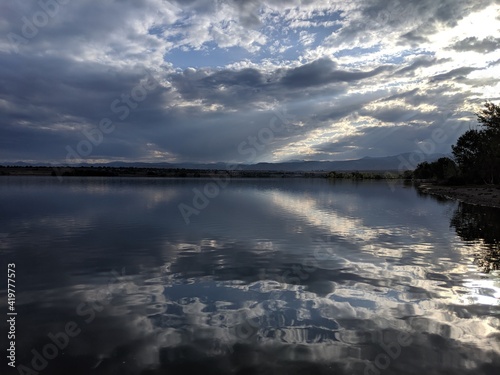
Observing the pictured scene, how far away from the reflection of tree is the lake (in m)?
0.24

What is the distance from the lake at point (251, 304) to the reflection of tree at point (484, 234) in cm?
24

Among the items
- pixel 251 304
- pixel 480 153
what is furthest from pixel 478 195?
pixel 251 304

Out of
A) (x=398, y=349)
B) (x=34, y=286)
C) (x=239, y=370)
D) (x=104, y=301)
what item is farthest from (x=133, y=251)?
(x=398, y=349)

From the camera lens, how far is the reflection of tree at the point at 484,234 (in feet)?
62.9

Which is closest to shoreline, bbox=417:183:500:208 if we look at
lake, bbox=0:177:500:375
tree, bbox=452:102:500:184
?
tree, bbox=452:102:500:184

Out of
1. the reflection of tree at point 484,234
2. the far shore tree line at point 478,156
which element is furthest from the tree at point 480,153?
the reflection of tree at point 484,234

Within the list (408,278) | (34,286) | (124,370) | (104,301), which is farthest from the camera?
(408,278)

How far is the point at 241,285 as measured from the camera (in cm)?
1486

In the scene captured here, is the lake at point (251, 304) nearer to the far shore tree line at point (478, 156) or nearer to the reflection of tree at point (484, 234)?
the reflection of tree at point (484, 234)

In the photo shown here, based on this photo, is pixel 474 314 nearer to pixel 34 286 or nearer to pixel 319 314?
pixel 319 314

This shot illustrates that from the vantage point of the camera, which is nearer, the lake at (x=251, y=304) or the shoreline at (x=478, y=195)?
the lake at (x=251, y=304)

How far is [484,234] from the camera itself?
91.9 ft

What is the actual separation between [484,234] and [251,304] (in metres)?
23.7

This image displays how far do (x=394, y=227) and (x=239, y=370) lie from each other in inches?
1105
